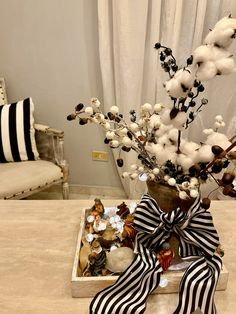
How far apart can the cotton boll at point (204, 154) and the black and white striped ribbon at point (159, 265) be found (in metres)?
0.13

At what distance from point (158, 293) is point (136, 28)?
174 cm

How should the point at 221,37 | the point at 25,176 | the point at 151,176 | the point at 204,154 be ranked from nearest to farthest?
the point at 221,37 < the point at 204,154 < the point at 151,176 < the point at 25,176

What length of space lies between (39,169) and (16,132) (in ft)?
1.02

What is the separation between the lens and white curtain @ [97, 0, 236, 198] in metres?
2.09

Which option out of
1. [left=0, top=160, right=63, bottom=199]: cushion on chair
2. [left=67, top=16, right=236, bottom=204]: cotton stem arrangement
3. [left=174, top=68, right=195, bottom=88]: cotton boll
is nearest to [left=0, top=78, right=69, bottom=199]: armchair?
[left=0, top=160, right=63, bottom=199]: cushion on chair

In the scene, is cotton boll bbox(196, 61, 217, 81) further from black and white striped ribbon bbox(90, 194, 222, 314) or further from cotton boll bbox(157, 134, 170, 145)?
black and white striped ribbon bbox(90, 194, 222, 314)

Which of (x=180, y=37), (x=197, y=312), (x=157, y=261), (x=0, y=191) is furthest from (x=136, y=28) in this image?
(x=197, y=312)

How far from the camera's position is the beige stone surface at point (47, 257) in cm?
90

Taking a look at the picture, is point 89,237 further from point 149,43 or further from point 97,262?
point 149,43

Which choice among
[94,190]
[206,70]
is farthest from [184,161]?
[94,190]

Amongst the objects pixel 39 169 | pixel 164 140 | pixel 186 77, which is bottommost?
pixel 39 169

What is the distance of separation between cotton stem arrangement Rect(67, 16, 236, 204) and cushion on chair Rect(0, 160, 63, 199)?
4.25 feet

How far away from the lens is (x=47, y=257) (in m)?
1.06

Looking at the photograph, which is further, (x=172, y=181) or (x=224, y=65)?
(x=172, y=181)
